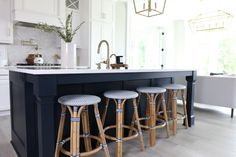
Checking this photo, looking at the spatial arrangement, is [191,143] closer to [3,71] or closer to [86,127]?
[86,127]

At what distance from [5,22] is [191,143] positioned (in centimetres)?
398

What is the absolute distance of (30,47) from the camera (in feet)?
14.5

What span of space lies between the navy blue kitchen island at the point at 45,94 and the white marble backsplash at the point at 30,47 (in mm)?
2282

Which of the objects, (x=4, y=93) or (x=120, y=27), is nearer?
→ (x=4, y=93)

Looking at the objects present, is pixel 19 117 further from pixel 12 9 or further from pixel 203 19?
pixel 203 19

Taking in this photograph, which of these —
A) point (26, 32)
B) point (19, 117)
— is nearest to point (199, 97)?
point (19, 117)

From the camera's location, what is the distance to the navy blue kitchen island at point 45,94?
4.88ft

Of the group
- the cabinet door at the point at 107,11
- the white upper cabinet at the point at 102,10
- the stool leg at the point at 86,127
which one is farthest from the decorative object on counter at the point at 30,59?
the stool leg at the point at 86,127

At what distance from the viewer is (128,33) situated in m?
5.83

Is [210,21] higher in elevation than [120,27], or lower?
higher

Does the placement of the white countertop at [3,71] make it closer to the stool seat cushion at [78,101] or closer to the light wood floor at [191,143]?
the light wood floor at [191,143]

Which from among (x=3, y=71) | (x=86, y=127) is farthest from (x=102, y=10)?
(x=86, y=127)

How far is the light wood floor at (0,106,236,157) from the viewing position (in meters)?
2.18

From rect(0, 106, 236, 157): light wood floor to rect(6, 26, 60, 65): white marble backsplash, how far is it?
146 cm
